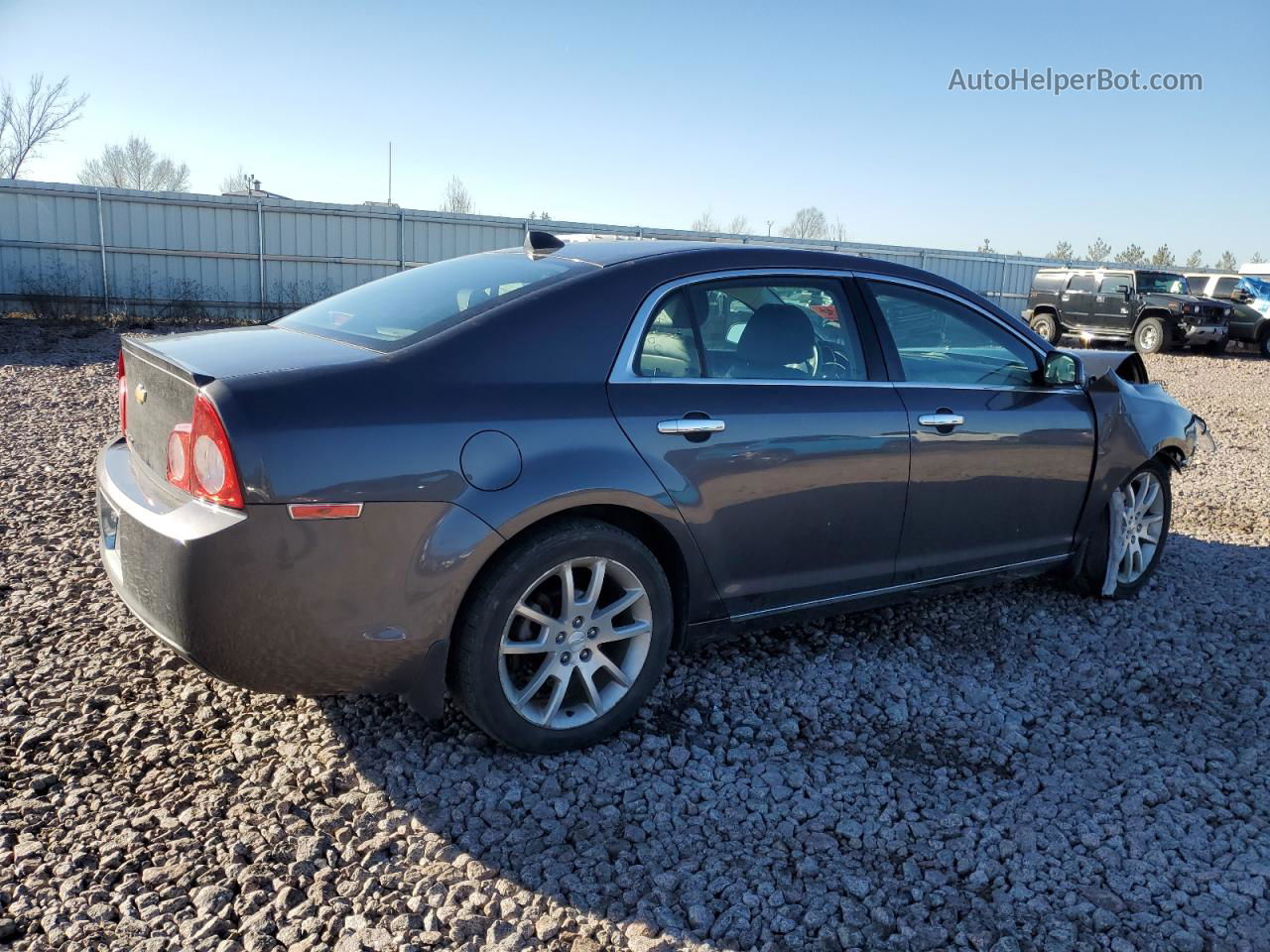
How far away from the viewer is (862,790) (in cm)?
302

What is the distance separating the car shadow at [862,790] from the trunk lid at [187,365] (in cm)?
110

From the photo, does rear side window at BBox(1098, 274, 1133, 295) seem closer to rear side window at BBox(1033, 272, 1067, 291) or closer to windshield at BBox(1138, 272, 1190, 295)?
windshield at BBox(1138, 272, 1190, 295)

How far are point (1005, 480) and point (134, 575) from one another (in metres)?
3.24

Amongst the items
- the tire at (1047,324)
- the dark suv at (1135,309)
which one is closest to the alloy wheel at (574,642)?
the dark suv at (1135,309)

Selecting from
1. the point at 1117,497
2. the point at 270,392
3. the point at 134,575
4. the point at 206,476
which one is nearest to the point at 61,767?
the point at 134,575

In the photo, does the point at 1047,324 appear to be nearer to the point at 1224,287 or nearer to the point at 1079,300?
the point at 1079,300

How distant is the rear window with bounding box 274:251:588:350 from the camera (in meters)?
3.10

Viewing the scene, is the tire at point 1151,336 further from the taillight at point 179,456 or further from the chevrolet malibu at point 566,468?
the taillight at point 179,456

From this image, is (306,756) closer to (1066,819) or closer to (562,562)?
(562,562)

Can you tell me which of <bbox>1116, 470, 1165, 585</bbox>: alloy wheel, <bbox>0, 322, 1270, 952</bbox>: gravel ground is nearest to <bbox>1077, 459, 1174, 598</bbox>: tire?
<bbox>1116, 470, 1165, 585</bbox>: alloy wheel

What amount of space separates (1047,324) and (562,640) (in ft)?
71.0

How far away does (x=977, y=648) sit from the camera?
13.7 ft

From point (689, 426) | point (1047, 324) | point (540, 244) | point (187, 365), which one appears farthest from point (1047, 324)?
point (187, 365)

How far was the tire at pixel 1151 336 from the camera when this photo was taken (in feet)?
67.1
